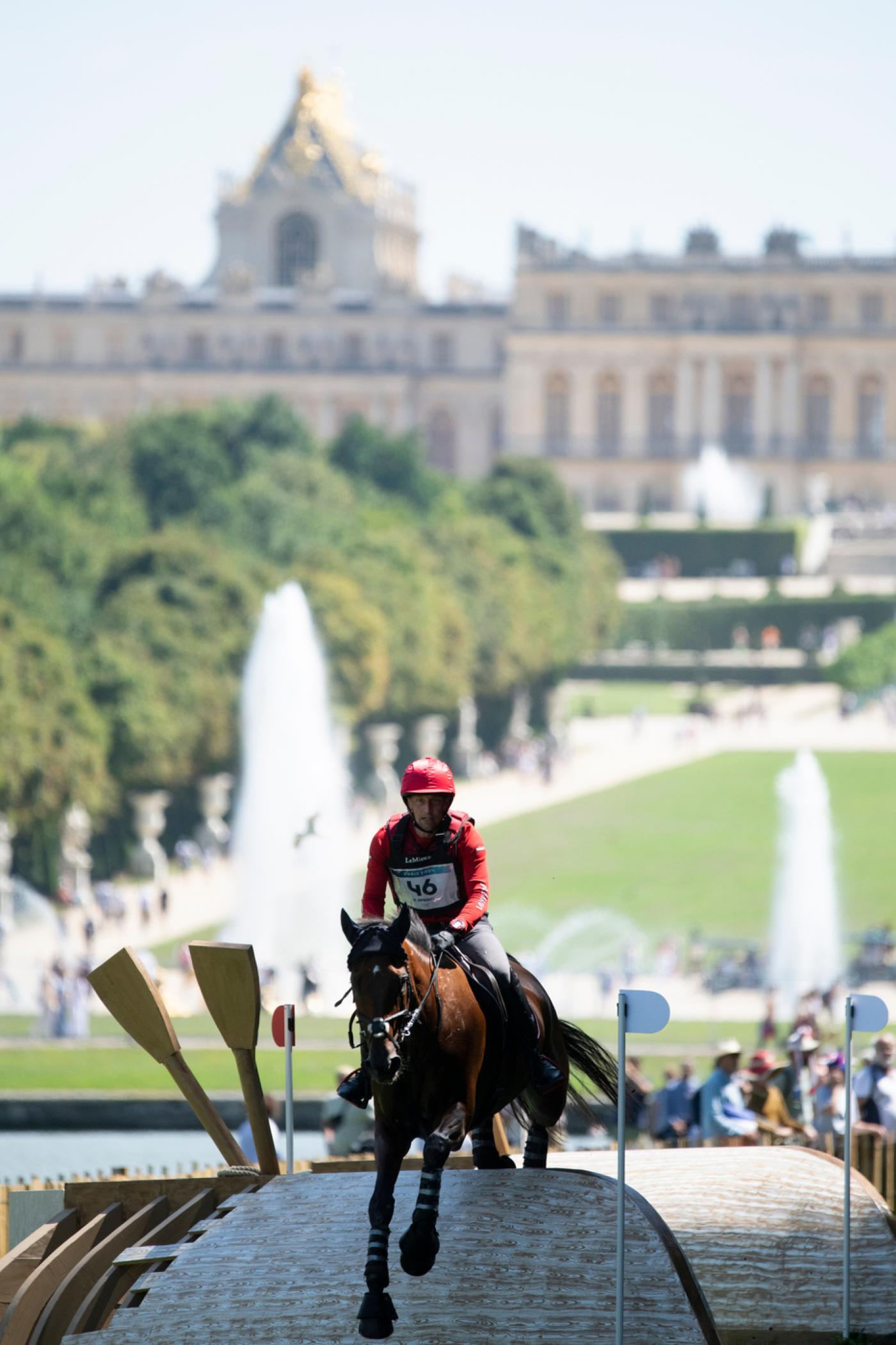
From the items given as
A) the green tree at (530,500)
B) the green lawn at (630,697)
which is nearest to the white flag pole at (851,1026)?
the green lawn at (630,697)

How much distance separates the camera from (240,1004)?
9.86 metres

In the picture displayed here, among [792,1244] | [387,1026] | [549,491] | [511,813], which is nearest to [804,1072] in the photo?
[792,1244]

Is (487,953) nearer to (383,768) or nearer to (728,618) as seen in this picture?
(383,768)

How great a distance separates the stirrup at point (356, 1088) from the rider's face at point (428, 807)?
89cm

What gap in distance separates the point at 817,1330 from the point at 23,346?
109 metres

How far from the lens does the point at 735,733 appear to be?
5809 cm

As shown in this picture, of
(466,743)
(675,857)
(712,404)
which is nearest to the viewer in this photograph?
(675,857)

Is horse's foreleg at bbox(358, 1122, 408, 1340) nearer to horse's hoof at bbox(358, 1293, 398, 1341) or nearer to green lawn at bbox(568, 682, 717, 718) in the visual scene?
horse's hoof at bbox(358, 1293, 398, 1341)

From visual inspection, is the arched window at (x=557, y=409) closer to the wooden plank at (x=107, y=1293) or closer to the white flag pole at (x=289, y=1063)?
the white flag pole at (x=289, y=1063)

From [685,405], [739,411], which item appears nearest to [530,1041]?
[685,405]

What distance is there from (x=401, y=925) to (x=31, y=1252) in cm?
244

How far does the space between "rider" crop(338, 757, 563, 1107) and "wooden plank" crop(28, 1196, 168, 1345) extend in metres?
1.53

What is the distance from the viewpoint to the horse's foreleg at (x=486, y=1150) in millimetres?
9531

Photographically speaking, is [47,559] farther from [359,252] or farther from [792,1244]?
[359,252]
